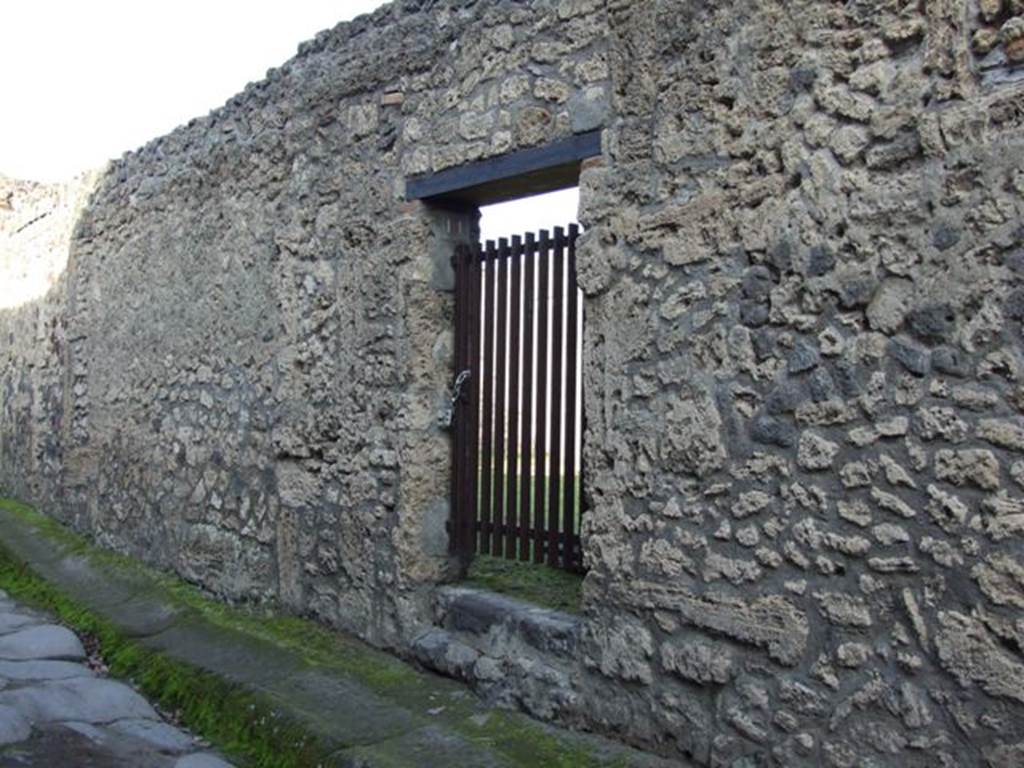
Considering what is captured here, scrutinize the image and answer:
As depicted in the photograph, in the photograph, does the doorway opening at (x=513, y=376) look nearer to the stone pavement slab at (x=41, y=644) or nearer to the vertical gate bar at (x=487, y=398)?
the vertical gate bar at (x=487, y=398)

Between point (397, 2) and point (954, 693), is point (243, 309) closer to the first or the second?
point (397, 2)

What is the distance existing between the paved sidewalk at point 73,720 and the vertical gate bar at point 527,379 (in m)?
1.36

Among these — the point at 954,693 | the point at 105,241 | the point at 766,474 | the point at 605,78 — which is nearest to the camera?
the point at 954,693

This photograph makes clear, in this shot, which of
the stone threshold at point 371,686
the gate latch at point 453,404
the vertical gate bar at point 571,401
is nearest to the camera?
the stone threshold at point 371,686

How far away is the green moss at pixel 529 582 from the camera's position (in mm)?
3949

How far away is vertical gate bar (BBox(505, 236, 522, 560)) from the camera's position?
4.04 metres

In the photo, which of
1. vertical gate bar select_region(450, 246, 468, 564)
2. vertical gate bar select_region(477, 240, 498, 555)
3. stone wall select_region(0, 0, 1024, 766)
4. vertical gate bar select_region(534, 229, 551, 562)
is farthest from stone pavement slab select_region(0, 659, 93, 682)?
vertical gate bar select_region(534, 229, 551, 562)

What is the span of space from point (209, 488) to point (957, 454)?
13.3ft

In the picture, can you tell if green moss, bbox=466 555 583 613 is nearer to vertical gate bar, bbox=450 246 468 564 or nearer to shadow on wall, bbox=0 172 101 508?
vertical gate bar, bbox=450 246 468 564

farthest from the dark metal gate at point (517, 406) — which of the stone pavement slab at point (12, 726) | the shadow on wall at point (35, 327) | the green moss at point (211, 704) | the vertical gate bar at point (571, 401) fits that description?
the shadow on wall at point (35, 327)

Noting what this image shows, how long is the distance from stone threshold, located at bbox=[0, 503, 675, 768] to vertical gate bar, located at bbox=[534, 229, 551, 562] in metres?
0.29

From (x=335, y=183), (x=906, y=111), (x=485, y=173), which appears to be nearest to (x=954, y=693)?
(x=906, y=111)

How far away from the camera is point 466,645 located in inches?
155

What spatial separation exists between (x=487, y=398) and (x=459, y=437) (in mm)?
211
